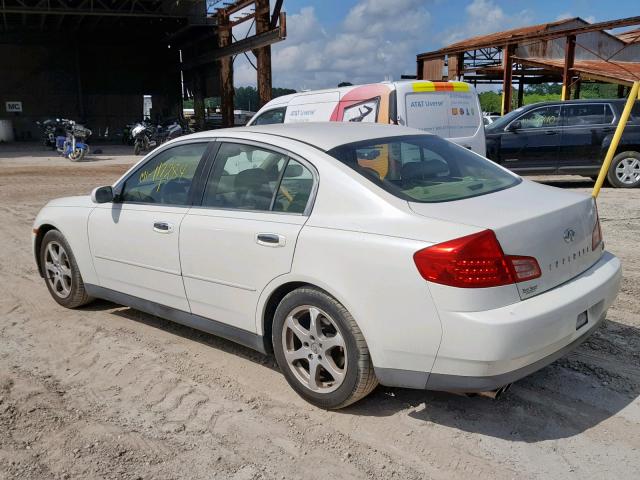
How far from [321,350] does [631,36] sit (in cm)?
2656

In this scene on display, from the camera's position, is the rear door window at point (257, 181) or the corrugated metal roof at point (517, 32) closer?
the rear door window at point (257, 181)

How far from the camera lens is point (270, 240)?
341cm

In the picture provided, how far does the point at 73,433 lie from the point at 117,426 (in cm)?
22

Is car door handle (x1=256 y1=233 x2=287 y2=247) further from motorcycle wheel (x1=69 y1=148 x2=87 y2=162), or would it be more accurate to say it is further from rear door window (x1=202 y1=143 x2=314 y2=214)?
motorcycle wheel (x1=69 y1=148 x2=87 y2=162)

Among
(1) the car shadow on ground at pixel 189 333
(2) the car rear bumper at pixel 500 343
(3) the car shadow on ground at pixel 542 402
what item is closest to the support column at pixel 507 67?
(3) the car shadow on ground at pixel 542 402

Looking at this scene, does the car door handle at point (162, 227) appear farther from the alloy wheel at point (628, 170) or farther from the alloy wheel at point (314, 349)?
the alloy wheel at point (628, 170)

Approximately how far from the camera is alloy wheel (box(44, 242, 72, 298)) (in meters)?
5.09

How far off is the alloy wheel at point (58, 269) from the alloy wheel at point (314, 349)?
8.31 ft

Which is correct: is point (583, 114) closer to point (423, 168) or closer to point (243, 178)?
point (423, 168)

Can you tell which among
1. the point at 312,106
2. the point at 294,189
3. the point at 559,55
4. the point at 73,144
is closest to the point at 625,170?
the point at 312,106

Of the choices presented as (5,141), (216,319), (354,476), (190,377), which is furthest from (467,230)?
(5,141)

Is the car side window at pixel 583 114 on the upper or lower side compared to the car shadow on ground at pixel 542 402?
upper

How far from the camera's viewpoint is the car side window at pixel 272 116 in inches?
391

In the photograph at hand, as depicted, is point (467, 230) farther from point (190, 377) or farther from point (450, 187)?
point (190, 377)
